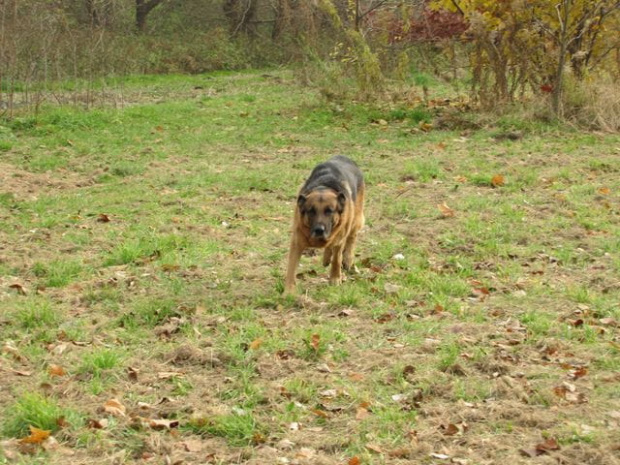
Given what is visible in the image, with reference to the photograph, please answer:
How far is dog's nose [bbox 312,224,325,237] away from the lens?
6953mm

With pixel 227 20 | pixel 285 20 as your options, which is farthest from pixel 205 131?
pixel 227 20

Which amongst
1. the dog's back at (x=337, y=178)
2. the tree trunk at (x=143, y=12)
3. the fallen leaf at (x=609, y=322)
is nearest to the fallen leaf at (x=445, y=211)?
the dog's back at (x=337, y=178)

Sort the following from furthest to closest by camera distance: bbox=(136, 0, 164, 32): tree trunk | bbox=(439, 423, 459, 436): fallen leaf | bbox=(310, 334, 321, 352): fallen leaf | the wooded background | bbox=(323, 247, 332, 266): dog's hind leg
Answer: bbox=(136, 0, 164, 32): tree trunk → the wooded background → bbox=(323, 247, 332, 266): dog's hind leg → bbox=(310, 334, 321, 352): fallen leaf → bbox=(439, 423, 459, 436): fallen leaf

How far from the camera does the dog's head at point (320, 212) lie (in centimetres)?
699

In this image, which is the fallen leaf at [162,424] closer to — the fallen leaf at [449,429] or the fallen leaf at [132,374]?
the fallen leaf at [132,374]

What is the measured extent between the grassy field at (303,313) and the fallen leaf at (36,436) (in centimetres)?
1

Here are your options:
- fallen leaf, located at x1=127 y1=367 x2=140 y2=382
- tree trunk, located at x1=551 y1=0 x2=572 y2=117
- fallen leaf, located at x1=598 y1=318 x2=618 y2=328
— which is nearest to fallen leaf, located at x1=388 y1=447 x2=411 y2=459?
fallen leaf, located at x1=127 y1=367 x2=140 y2=382

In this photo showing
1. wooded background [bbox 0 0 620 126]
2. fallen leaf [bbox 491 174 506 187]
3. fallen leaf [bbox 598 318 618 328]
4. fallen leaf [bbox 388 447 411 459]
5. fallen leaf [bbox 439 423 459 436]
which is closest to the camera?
fallen leaf [bbox 388 447 411 459]

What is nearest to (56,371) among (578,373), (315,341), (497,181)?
(315,341)

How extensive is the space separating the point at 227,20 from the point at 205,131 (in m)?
18.9

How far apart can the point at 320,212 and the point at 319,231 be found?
0.20 metres

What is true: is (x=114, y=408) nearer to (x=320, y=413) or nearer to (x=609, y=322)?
(x=320, y=413)

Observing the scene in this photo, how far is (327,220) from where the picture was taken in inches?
278

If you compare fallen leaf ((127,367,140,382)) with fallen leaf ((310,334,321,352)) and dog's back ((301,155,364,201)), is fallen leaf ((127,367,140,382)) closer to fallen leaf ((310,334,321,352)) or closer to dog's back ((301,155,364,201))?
fallen leaf ((310,334,321,352))
